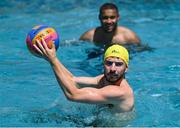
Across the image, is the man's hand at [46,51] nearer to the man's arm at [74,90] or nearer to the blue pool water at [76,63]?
the man's arm at [74,90]

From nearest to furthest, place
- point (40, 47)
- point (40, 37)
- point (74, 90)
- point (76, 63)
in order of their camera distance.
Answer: point (74, 90)
point (40, 47)
point (40, 37)
point (76, 63)

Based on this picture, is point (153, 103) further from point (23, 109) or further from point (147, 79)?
point (23, 109)

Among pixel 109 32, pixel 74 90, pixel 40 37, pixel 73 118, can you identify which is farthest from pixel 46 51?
pixel 109 32

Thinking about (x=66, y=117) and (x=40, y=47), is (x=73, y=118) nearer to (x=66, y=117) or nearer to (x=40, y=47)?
(x=66, y=117)

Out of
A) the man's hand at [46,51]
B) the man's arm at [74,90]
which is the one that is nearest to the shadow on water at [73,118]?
the man's arm at [74,90]

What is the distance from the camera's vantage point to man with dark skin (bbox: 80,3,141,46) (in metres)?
9.77

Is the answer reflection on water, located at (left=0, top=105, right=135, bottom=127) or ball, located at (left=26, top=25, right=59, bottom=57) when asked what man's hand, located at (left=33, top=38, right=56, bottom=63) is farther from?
reflection on water, located at (left=0, top=105, right=135, bottom=127)

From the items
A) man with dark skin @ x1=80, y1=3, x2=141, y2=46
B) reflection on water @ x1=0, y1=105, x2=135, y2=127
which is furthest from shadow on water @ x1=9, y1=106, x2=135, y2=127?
man with dark skin @ x1=80, y1=3, x2=141, y2=46

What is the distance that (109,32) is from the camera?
10172 millimetres

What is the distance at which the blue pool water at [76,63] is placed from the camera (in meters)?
7.50

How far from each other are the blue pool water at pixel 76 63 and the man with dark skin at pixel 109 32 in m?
0.19

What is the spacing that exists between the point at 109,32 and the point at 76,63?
2.90ft

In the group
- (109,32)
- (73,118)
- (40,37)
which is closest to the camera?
(40,37)

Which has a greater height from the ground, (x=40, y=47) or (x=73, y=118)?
(x=40, y=47)
